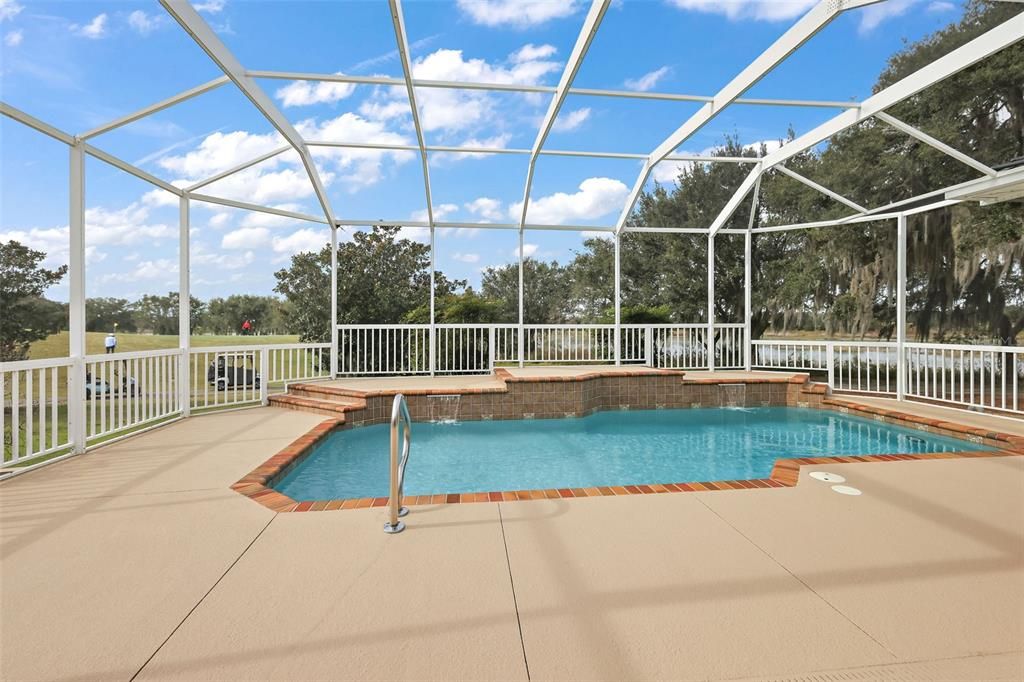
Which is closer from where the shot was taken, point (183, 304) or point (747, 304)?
point (183, 304)

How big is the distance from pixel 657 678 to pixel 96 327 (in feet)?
36.2

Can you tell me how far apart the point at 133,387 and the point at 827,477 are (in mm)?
6300

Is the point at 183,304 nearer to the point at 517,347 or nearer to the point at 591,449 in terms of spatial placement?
the point at 591,449

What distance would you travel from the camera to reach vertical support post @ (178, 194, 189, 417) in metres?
5.59

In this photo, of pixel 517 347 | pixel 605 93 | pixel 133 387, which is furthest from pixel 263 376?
pixel 605 93

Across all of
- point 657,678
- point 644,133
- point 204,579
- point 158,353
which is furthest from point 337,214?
point 657,678

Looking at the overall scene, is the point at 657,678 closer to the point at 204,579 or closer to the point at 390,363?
the point at 204,579

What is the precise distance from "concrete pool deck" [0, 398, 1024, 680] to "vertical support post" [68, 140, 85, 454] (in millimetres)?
1072

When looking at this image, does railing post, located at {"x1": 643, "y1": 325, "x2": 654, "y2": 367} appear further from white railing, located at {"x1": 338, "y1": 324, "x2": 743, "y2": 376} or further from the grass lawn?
the grass lawn

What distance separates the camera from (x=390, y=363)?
868 centimetres

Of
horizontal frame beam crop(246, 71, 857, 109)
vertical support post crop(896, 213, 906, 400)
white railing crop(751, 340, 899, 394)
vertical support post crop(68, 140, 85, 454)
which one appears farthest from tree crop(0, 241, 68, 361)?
→ vertical support post crop(896, 213, 906, 400)

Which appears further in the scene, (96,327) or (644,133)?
(96,327)

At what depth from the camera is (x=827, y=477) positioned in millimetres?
3262

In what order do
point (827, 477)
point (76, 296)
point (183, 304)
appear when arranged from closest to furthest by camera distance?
point (827, 477), point (76, 296), point (183, 304)
